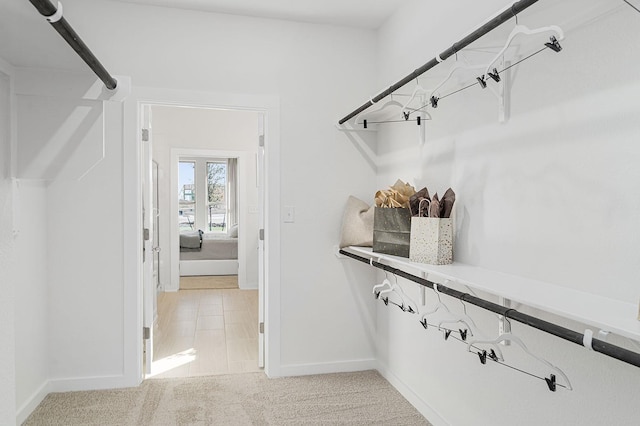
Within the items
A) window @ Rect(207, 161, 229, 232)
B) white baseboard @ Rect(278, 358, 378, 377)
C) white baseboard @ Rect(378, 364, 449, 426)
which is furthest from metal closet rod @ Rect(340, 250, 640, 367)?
window @ Rect(207, 161, 229, 232)

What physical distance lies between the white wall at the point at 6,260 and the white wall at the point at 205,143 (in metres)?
5.12

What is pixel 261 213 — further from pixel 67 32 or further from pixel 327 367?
pixel 67 32

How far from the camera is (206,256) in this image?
25.1 ft

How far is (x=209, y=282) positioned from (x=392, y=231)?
511 cm

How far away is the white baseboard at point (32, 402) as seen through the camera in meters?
2.47

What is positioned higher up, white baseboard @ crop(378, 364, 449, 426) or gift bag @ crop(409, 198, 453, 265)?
gift bag @ crop(409, 198, 453, 265)

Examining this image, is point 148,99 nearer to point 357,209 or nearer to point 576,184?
point 357,209

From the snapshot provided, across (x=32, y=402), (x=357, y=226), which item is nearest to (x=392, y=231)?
(x=357, y=226)

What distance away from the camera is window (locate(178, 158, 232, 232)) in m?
10.7

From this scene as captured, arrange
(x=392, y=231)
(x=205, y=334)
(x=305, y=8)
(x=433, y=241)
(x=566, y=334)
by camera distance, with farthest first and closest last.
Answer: (x=205, y=334), (x=305, y=8), (x=392, y=231), (x=433, y=241), (x=566, y=334)

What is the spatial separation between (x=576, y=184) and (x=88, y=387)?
295 cm

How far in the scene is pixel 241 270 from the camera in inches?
255

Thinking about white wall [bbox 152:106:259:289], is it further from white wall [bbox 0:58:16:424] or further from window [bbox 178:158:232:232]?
white wall [bbox 0:58:16:424]

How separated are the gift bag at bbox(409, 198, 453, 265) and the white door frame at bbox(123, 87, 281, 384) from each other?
1270 millimetres
